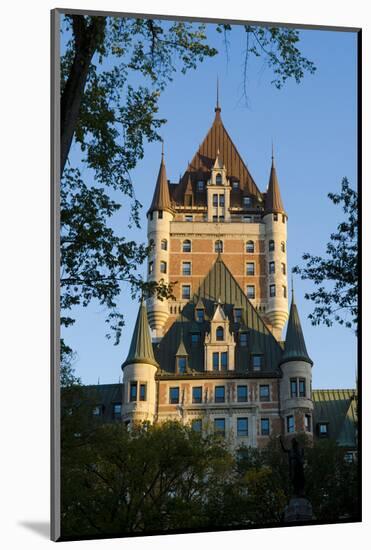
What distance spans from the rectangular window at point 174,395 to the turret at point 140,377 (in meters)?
0.28

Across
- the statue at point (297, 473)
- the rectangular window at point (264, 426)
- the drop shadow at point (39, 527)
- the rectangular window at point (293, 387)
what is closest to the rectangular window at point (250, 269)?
the rectangular window at point (293, 387)

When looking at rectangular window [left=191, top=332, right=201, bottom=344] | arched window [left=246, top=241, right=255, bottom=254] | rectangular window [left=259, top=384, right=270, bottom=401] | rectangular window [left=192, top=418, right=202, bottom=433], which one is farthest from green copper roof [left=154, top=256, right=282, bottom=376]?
rectangular window [left=192, top=418, right=202, bottom=433]

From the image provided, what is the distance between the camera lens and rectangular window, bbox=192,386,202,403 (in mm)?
18906

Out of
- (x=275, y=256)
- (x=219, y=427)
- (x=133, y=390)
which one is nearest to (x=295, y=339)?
(x=275, y=256)

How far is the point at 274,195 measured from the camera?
52.2 ft

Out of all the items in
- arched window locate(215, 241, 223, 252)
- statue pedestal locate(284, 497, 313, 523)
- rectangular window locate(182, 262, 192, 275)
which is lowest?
statue pedestal locate(284, 497, 313, 523)

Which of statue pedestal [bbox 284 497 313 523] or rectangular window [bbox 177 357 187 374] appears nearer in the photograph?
statue pedestal [bbox 284 497 313 523]

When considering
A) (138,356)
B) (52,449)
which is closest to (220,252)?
(138,356)

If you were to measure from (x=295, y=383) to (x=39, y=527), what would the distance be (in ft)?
18.8

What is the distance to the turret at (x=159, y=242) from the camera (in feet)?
52.4

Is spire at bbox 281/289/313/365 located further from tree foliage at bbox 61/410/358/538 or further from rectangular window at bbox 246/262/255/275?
rectangular window at bbox 246/262/255/275

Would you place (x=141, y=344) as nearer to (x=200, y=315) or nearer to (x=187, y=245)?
(x=200, y=315)

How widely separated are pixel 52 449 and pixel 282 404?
647 centimetres

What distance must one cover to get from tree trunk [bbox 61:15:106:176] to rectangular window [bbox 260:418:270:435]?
21.5ft
